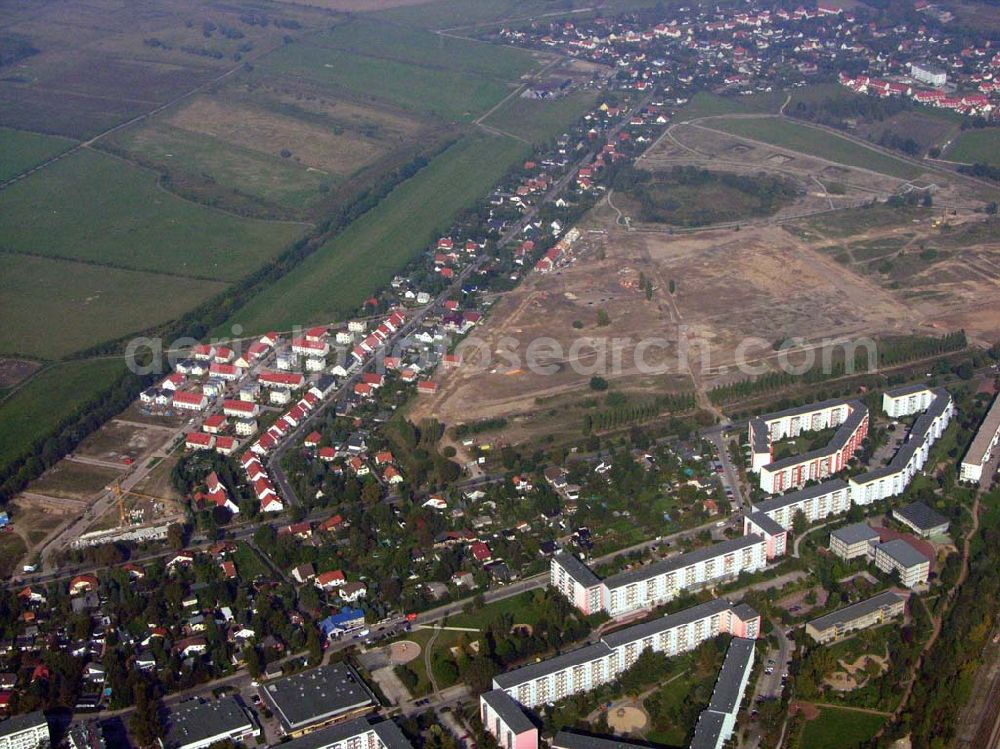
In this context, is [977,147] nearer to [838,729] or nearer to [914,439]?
[914,439]

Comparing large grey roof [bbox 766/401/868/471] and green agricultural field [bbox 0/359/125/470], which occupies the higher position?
large grey roof [bbox 766/401/868/471]

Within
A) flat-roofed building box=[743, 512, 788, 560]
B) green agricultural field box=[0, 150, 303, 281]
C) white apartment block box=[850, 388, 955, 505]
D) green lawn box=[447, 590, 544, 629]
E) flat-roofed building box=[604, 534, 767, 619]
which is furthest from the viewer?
green agricultural field box=[0, 150, 303, 281]

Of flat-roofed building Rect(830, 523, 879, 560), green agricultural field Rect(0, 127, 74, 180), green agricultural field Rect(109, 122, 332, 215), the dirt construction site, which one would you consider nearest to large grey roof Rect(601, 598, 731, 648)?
flat-roofed building Rect(830, 523, 879, 560)

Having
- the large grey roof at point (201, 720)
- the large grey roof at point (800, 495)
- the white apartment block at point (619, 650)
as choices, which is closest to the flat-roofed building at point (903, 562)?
the large grey roof at point (800, 495)

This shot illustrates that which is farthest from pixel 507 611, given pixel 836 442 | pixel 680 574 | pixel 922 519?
pixel 836 442

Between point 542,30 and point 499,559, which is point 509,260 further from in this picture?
point 542,30

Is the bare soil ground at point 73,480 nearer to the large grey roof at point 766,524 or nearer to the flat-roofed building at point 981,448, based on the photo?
the large grey roof at point 766,524

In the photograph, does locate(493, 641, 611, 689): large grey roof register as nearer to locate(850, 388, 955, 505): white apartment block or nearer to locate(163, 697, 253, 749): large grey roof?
locate(163, 697, 253, 749): large grey roof

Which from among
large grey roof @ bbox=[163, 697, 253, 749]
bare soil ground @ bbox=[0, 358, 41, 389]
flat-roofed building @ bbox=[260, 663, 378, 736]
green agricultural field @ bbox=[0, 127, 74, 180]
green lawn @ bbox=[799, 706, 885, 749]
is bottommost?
green agricultural field @ bbox=[0, 127, 74, 180]
